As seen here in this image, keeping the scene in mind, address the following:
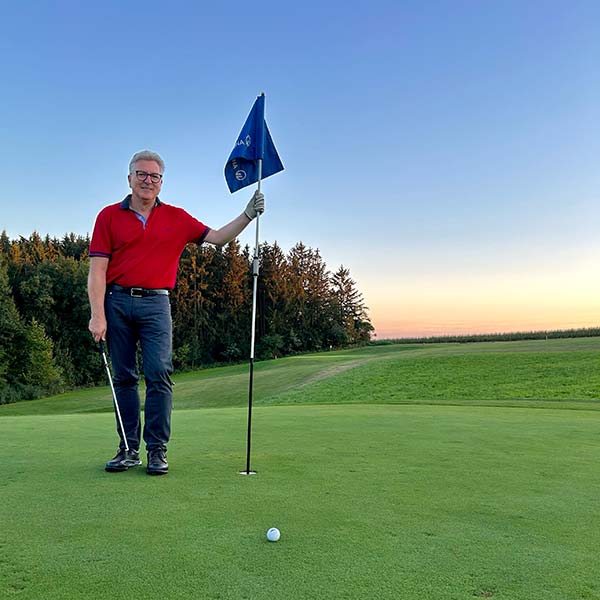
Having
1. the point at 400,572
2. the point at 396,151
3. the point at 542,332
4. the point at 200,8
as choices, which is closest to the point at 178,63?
the point at 200,8

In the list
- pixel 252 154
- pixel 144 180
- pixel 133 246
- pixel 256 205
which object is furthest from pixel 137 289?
pixel 252 154

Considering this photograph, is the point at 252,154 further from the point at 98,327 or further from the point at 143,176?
the point at 98,327

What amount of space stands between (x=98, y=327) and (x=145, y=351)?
383 mm

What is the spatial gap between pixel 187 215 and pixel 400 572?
3.13 m

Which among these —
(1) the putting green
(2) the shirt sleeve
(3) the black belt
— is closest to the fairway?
(1) the putting green

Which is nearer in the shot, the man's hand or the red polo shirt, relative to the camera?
the man's hand

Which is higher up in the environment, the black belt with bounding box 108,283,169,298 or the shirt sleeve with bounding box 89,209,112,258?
the shirt sleeve with bounding box 89,209,112,258

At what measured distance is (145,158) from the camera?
13.4 feet

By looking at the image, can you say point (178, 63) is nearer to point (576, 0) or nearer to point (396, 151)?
point (396, 151)

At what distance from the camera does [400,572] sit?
6.43ft

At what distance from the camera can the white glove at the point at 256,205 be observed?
171 inches

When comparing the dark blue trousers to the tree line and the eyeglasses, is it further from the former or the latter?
the tree line

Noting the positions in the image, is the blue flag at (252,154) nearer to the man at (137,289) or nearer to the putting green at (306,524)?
the man at (137,289)

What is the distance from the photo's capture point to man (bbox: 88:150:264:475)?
4.01 metres
